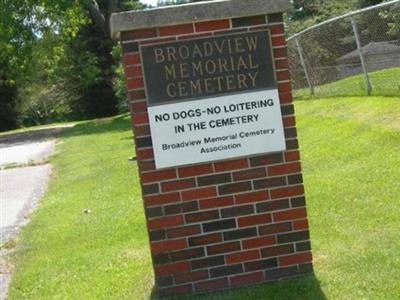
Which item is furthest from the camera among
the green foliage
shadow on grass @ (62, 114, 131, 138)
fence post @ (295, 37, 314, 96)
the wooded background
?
the wooded background

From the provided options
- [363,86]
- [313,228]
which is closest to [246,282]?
[313,228]

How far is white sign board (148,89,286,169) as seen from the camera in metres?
4.45

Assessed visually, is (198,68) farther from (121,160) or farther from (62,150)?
(62,150)

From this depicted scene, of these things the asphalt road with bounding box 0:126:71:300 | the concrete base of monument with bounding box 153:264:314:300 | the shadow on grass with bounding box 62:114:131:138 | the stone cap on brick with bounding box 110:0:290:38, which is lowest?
the shadow on grass with bounding box 62:114:131:138

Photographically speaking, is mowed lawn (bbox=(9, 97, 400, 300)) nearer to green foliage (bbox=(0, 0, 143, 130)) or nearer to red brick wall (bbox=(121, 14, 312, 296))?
red brick wall (bbox=(121, 14, 312, 296))

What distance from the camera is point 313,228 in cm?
580

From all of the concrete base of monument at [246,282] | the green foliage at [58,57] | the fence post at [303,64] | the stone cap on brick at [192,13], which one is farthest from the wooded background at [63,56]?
the concrete base of monument at [246,282]

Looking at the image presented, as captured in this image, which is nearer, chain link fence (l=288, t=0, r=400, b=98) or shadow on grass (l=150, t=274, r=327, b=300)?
shadow on grass (l=150, t=274, r=327, b=300)

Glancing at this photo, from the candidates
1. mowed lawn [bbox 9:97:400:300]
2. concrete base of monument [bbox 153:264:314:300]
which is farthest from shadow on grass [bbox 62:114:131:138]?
concrete base of monument [bbox 153:264:314:300]

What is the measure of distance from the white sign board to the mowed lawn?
98 cm

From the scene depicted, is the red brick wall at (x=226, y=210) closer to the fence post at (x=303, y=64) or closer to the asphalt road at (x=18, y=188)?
the asphalt road at (x=18, y=188)

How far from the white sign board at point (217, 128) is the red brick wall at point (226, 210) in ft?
0.20

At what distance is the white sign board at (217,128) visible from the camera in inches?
175

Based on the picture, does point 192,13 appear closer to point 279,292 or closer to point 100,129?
point 279,292
